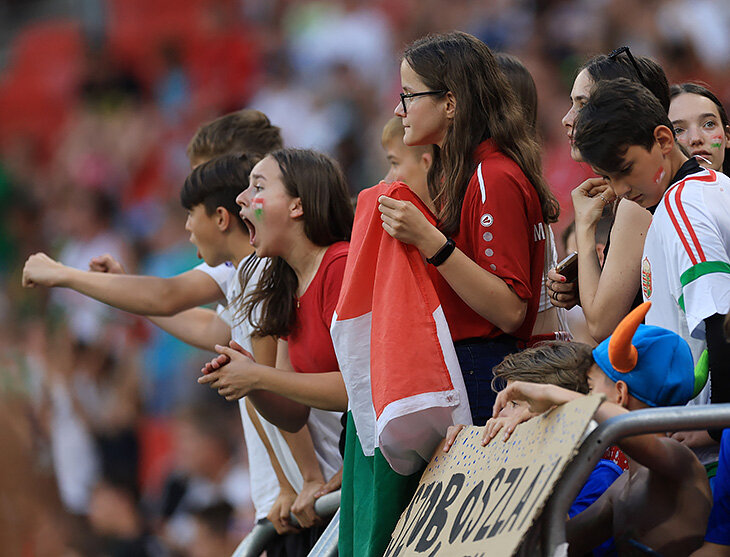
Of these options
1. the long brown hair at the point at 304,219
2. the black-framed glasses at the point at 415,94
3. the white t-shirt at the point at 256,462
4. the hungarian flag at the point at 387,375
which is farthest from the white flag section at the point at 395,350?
the white t-shirt at the point at 256,462

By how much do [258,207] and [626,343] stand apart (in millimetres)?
1639

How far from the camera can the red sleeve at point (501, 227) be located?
2.63 meters

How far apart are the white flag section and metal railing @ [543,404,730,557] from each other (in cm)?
61

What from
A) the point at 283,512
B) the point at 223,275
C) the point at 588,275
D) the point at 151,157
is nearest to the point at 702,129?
the point at 588,275

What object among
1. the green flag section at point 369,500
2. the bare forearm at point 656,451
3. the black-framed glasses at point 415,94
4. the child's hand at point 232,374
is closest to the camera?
the bare forearm at point 656,451

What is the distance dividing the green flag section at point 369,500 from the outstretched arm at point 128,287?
1.53m

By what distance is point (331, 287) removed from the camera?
3.29m

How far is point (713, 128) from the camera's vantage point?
10.3 ft

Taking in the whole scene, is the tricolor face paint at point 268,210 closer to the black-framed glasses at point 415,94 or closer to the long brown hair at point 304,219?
the long brown hair at point 304,219

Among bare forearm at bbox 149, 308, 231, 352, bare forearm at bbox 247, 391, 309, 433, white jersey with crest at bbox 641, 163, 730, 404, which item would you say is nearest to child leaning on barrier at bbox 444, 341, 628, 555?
white jersey with crest at bbox 641, 163, 730, 404

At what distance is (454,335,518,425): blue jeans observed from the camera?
2.62 m

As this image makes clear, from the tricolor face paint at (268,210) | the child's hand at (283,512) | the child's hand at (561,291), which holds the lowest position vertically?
the child's hand at (283,512)

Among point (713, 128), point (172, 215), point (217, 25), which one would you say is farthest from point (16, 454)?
point (713, 128)

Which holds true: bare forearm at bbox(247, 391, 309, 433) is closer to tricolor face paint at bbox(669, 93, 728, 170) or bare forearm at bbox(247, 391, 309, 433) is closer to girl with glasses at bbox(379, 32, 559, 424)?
girl with glasses at bbox(379, 32, 559, 424)
